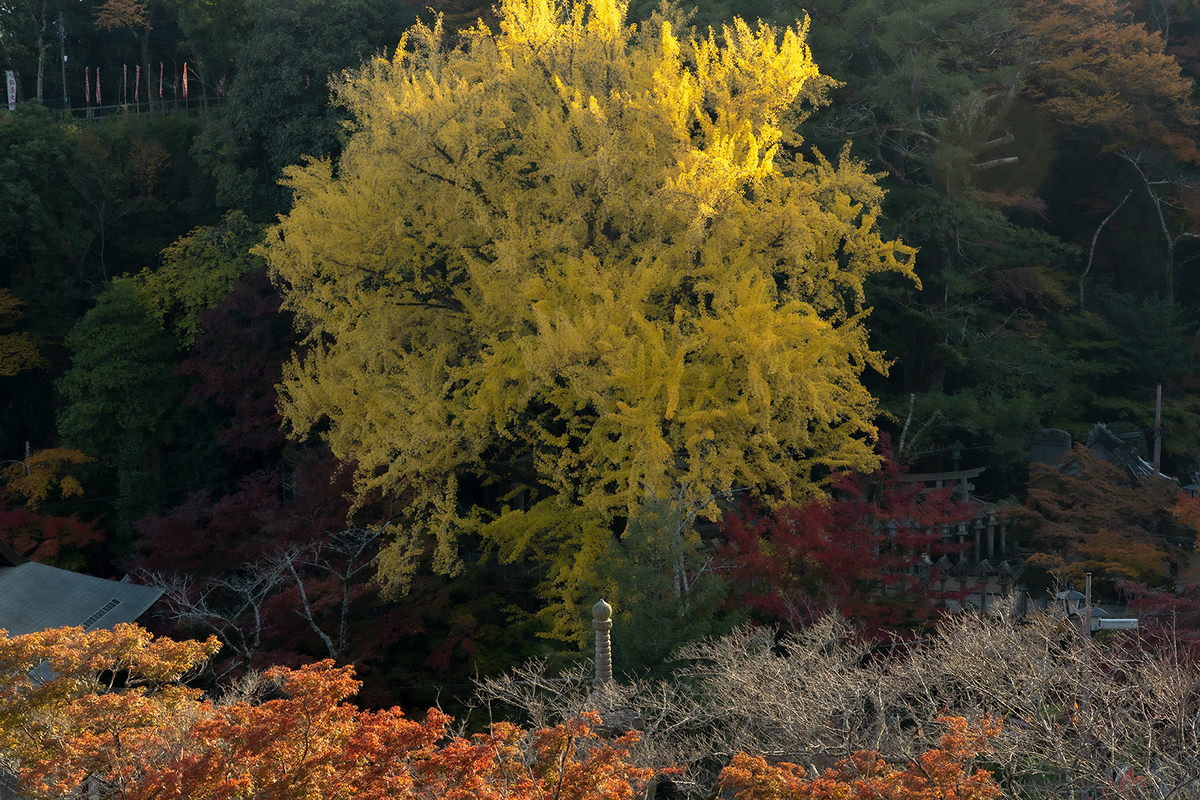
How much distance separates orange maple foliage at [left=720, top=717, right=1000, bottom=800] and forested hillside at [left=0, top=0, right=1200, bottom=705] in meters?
3.28

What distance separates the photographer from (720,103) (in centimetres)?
1304

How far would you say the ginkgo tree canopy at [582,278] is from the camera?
12.4m

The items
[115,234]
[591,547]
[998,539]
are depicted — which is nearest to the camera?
[591,547]

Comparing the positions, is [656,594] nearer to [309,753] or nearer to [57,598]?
[309,753]

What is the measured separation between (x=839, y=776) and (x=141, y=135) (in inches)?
1012

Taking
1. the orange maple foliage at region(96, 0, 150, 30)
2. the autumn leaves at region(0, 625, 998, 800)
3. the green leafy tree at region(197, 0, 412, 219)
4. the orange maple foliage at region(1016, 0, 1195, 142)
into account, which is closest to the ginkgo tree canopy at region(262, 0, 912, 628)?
the autumn leaves at region(0, 625, 998, 800)

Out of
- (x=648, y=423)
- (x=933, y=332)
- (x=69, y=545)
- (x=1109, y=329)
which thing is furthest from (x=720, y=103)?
(x=69, y=545)

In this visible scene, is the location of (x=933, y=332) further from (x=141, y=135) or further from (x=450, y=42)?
(x=141, y=135)

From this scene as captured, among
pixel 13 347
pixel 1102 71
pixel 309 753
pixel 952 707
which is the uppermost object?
pixel 1102 71

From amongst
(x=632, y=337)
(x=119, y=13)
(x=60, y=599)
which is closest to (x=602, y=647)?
(x=632, y=337)

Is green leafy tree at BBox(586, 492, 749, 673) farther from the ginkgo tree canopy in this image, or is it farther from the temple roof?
the temple roof

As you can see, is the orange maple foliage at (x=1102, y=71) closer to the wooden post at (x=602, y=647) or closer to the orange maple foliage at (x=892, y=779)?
the wooden post at (x=602, y=647)

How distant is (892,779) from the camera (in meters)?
6.71

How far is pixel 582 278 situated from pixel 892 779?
299 inches
